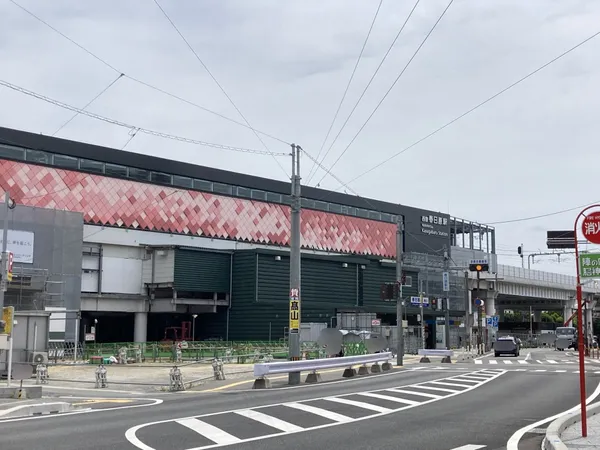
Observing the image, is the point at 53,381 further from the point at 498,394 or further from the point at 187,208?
the point at 187,208

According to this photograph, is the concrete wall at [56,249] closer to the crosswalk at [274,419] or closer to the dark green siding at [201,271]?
the dark green siding at [201,271]

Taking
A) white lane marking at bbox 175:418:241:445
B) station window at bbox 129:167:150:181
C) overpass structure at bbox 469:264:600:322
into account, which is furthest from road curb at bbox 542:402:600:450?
overpass structure at bbox 469:264:600:322

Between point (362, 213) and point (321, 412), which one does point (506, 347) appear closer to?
point (362, 213)

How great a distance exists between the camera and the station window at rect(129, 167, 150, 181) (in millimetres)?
64312

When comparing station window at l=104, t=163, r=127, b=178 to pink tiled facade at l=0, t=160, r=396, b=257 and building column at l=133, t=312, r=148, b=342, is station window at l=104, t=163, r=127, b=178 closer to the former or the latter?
pink tiled facade at l=0, t=160, r=396, b=257

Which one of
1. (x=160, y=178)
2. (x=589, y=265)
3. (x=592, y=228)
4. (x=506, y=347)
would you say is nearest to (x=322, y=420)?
(x=589, y=265)

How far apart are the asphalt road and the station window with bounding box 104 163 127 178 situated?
43.5m

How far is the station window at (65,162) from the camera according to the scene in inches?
2322

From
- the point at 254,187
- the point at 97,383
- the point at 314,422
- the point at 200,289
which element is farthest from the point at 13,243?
the point at 314,422

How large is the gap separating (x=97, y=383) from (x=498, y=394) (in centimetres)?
1408

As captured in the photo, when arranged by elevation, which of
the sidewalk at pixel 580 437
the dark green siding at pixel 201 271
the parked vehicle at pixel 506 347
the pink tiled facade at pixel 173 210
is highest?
the pink tiled facade at pixel 173 210

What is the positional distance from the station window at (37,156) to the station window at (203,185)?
15.6m

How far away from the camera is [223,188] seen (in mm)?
72188

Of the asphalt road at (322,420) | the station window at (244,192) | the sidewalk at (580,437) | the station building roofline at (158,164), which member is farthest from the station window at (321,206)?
the sidewalk at (580,437)
